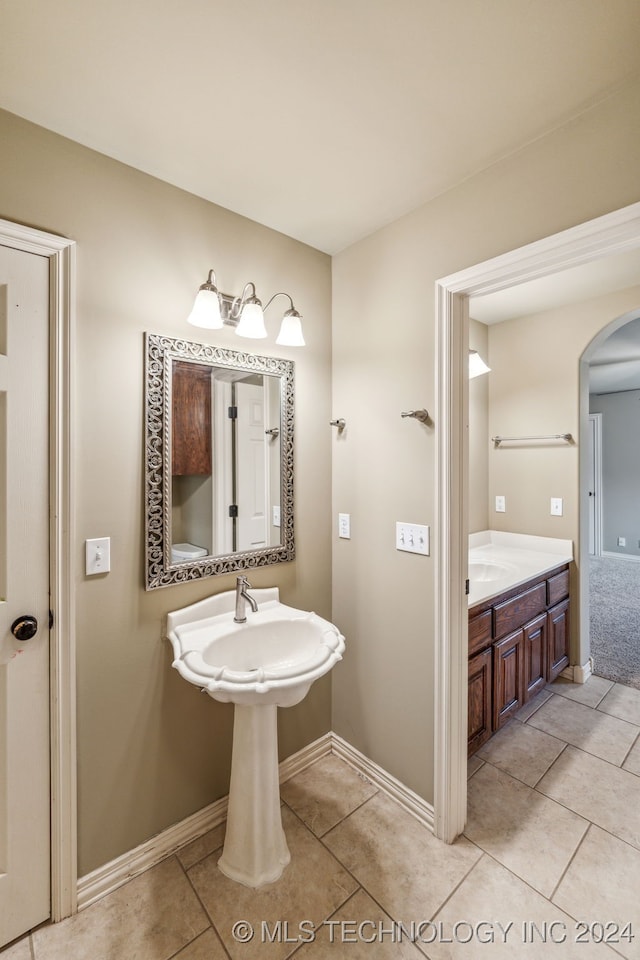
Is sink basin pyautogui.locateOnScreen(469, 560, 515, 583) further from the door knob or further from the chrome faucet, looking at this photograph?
the door knob

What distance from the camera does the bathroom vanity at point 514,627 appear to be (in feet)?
6.69

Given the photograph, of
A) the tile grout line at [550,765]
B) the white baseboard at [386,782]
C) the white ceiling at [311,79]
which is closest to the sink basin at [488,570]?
the tile grout line at [550,765]

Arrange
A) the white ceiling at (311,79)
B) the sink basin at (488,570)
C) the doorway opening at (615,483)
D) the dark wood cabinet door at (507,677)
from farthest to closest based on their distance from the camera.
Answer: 1. the doorway opening at (615,483)
2. the sink basin at (488,570)
3. the dark wood cabinet door at (507,677)
4. the white ceiling at (311,79)

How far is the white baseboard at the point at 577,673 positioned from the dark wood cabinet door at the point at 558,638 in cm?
5

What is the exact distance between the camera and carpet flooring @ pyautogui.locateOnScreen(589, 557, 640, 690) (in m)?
3.01

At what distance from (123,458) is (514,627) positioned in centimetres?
209

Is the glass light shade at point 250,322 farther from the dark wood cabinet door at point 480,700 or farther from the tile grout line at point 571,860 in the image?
the tile grout line at point 571,860

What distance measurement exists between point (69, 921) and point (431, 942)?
44.7 inches

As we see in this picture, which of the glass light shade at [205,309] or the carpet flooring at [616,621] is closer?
the glass light shade at [205,309]

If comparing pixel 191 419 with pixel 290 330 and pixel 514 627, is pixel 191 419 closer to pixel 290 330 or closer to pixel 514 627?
pixel 290 330

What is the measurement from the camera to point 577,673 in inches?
112

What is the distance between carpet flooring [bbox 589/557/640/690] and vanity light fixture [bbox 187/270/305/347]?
3103mm

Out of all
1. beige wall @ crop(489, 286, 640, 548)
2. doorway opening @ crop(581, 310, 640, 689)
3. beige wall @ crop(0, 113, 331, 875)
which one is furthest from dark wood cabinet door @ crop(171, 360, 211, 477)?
doorway opening @ crop(581, 310, 640, 689)

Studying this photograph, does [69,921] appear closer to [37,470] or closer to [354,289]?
A: [37,470]
